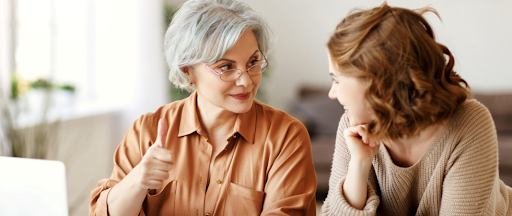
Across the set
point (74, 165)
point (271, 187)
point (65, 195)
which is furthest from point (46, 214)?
point (74, 165)

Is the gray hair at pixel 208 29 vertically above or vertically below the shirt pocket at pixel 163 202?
above

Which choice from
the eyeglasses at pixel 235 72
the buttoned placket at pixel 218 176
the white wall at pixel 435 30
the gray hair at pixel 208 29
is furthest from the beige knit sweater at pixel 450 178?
the white wall at pixel 435 30

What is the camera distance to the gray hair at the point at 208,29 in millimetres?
1532

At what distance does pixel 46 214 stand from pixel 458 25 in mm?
4808

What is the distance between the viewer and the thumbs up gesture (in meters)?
1.32

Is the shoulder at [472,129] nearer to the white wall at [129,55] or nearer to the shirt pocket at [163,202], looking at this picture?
the shirt pocket at [163,202]

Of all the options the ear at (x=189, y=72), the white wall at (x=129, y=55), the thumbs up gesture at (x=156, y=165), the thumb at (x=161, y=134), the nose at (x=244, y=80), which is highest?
the nose at (x=244, y=80)

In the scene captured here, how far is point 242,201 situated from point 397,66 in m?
0.66

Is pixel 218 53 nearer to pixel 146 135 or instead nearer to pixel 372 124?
pixel 146 135

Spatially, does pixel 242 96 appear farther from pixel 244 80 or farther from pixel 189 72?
pixel 189 72

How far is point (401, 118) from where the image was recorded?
130cm

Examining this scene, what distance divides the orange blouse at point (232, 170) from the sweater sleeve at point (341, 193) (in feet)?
0.24

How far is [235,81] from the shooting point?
1.57 m

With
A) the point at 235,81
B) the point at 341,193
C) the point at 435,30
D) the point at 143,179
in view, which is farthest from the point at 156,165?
the point at 435,30
